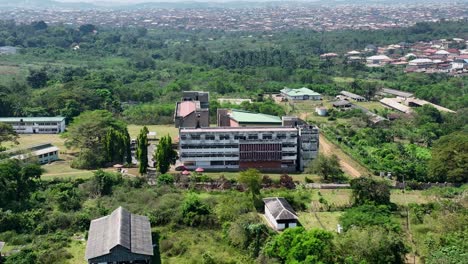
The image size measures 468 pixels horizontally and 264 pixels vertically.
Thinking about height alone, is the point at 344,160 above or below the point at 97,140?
below

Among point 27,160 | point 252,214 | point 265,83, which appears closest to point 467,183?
point 252,214

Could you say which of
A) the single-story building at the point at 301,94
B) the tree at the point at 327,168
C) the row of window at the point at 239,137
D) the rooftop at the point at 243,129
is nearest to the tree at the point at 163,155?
the row of window at the point at 239,137

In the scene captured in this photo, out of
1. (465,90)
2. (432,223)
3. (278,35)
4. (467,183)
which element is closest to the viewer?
(432,223)

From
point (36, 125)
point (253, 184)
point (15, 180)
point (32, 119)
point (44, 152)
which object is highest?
point (15, 180)

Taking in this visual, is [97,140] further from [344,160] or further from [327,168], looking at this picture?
[344,160]

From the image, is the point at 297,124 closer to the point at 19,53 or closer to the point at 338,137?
the point at 338,137

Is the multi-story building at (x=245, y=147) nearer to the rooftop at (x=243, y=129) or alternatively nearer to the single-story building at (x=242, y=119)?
the rooftop at (x=243, y=129)

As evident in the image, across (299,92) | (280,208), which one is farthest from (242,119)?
(299,92)
